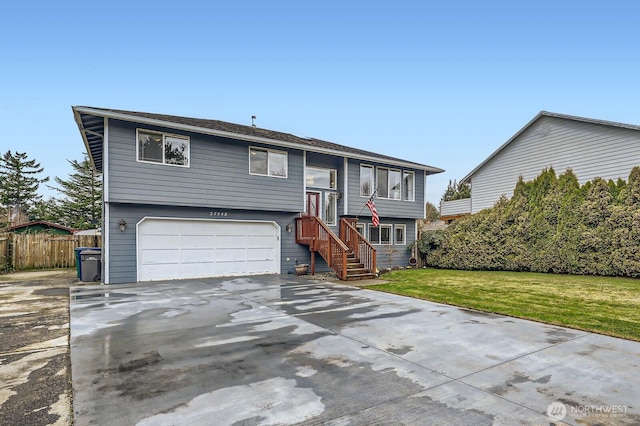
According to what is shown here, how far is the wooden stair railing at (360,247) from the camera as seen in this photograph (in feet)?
41.2

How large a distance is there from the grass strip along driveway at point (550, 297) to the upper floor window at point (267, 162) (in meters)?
6.02

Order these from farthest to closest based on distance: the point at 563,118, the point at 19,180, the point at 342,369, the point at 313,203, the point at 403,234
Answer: the point at 19,180 < the point at 403,234 < the point at 563,118 < the point at 313,203 < the point at 342,369

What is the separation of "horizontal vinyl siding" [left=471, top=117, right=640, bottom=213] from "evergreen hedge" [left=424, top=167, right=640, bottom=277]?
4.06 ft

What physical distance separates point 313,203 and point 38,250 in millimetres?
12395

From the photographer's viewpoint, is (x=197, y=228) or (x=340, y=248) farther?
(x=197, y=228)

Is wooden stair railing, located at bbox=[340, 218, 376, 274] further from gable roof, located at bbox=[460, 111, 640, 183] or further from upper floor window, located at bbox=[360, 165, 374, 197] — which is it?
gable roof, located at bbox=[460, 111, 640, 183]

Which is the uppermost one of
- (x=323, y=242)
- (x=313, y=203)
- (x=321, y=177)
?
(x=321, y=177)

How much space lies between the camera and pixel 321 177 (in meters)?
15.2

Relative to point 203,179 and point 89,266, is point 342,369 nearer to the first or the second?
point 203,179

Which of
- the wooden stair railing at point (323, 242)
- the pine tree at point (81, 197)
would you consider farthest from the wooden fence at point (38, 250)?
the pine tree at point (81, 197)

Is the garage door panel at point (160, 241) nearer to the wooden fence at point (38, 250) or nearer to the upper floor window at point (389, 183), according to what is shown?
the wooden fence at point (38, 250)

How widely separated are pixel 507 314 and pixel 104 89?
1028 inches

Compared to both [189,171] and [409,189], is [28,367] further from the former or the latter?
[409,189]

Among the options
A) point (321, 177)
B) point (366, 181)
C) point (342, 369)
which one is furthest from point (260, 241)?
point (342, 369)
